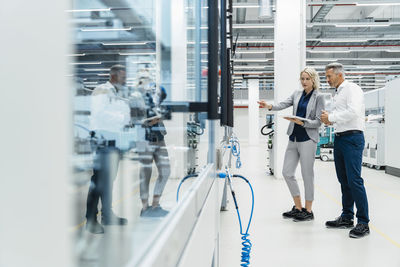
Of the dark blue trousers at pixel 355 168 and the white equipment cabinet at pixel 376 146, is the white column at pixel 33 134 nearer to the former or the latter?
the dark blue trousers at pixel 355 168

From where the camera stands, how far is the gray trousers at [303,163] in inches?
131

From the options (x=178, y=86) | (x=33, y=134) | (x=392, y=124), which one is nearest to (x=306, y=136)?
(x=178, y=86)

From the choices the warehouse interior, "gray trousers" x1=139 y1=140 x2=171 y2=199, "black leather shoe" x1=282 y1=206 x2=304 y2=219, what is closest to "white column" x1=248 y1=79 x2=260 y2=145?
the warehouse interior

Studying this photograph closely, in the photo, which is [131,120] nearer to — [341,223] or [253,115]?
[341,223]

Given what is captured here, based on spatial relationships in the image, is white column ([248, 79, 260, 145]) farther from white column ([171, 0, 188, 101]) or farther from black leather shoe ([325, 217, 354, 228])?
white column ([171, 0, 188, 101])

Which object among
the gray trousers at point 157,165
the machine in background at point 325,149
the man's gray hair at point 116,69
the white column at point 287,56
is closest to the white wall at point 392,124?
the white column at point 287,56

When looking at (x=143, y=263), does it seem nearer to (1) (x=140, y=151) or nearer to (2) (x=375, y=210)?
(1) (x=140, y=151)

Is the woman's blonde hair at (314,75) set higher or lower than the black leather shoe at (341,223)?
higher

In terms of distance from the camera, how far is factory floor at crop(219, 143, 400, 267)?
2.47m

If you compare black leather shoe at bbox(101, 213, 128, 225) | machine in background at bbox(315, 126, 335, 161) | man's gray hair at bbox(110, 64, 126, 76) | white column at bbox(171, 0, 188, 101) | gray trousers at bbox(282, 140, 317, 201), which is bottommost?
machine in background at bbox(315, 126, 335, 161)

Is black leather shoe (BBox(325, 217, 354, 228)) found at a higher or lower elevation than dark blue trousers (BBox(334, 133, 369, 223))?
lower

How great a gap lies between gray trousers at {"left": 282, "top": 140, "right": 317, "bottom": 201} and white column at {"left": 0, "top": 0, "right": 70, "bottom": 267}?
327 centimetres

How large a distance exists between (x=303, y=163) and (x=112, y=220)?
9.39 ft

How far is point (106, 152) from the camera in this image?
0.70 meters
